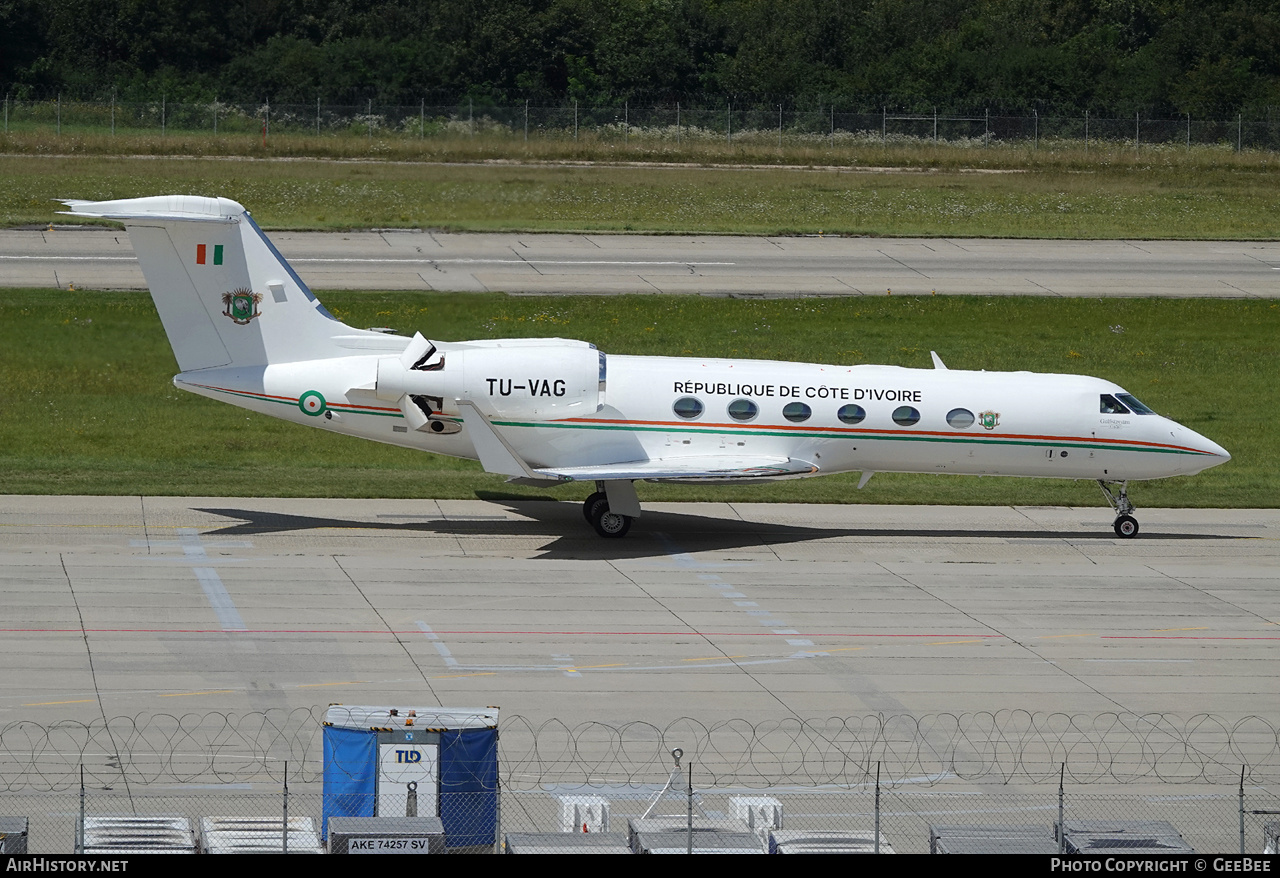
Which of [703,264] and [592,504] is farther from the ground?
[703,264]

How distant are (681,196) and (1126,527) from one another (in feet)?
140

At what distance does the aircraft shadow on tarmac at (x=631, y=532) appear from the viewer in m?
29.9

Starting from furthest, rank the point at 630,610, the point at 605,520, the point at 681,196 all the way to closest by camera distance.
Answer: the point at 681,196
the point at 605,520
the point at 630,610

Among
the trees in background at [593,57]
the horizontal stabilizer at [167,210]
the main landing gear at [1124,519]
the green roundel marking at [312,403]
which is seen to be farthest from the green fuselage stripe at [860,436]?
the trees in background at [593,57]

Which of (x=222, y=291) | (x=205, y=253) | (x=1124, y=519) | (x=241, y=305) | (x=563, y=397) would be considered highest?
(x=205, y=253)

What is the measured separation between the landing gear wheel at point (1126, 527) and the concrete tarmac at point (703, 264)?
2226 centimetres

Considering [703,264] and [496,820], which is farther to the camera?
Result: [703,264]

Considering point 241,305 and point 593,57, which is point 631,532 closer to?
point 241,305

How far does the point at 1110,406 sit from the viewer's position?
3138 cm

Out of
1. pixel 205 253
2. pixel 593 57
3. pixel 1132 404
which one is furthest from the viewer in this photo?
pixel 593 57

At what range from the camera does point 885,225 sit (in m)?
67.1

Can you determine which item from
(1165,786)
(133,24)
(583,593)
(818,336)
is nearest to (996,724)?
(1165,786)

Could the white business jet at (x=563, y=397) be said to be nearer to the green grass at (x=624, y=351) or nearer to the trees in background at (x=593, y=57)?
the green grass at (x=624, y=351)

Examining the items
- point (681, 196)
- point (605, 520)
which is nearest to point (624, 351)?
point (605, 520)
